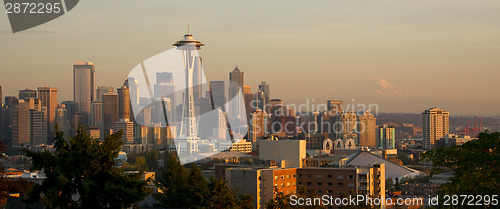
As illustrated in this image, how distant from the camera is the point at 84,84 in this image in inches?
5015

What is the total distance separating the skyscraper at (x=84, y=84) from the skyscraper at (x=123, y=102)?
1275 centimetres

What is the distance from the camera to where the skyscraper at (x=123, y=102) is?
111 metres

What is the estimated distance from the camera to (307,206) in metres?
17.4

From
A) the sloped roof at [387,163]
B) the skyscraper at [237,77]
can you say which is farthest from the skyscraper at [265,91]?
the sloped roof at [387,163]

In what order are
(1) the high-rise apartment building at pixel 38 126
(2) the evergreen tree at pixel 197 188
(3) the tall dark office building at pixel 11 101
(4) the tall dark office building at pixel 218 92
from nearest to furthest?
1. (2) the evergreen tree at pixel 197 188
2. (1) the high-rise apartment building at pixel 38 126
3. (3) the tall dark office building at pixel 11 101
4. (4) the tall dark office building at pixel 218 92

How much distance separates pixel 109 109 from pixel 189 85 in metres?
29.5

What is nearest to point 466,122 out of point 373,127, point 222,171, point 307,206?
point 373,127

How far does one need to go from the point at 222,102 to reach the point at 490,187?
11062 centimetres

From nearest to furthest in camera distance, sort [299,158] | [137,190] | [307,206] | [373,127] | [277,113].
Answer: [137,190] < [307,206] < [299,158] < [373,127] < [277,113]

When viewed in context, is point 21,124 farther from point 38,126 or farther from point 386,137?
point 386,137

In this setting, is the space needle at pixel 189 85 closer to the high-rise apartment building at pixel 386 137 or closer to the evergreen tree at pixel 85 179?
the high-rise apartment building at pixel 386 137

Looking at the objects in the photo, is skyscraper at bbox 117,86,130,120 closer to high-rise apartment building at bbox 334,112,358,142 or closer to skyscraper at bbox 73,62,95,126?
skyscraper at bbox 73,62,95,126

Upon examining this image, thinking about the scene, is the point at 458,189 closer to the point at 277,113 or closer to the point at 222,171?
the point at 222,171

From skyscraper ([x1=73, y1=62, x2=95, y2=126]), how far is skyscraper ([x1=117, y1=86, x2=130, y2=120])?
12.8 meters
